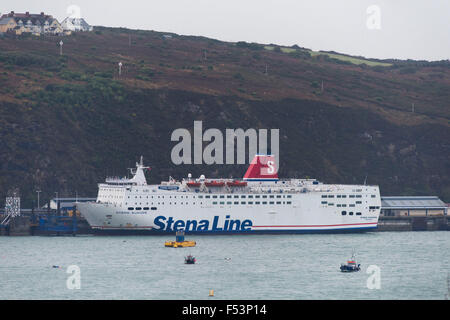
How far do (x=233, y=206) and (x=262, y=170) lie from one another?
217 inches

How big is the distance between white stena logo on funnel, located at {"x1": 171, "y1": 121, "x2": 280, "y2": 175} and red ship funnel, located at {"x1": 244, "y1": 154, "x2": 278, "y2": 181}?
23813 mm

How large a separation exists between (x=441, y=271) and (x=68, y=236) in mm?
36852

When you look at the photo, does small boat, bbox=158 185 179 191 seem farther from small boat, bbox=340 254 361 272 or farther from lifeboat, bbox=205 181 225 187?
small boat, bbox=340 254 361 272

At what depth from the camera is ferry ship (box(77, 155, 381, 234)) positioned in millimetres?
87125

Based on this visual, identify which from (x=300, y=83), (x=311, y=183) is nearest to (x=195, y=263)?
(x=311, y=183)

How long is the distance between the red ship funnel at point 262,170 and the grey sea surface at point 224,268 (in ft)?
24.3

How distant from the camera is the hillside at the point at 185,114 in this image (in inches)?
4390

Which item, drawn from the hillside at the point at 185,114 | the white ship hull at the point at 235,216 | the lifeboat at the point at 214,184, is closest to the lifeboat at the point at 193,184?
the lifeboat at the point at 214,184

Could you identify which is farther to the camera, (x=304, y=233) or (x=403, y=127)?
(x=403, y=127)

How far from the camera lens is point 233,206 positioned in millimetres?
89438

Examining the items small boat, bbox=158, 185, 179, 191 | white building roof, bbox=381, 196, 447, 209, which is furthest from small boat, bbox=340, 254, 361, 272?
white building roof, bbox=381, 196, 447, 209
